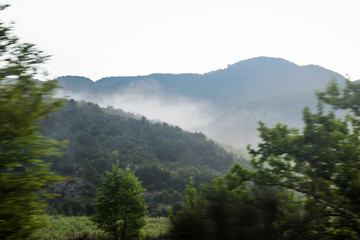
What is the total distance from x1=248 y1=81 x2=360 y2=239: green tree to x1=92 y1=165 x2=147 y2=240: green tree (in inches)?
397

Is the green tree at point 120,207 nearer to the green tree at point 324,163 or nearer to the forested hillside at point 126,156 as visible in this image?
the green tree at point 324,163

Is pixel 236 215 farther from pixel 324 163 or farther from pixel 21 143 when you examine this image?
pixel 21 143

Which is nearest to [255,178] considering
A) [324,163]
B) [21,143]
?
[324,163]

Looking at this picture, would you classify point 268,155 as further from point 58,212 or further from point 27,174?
point 58,212

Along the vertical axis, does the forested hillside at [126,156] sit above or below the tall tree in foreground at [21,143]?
below

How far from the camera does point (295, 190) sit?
21.5ft

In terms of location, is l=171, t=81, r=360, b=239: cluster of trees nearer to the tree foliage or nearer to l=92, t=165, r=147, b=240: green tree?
the tree foliage

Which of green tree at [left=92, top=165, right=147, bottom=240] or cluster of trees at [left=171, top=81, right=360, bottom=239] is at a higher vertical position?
cluster of trees at [left=171, top=81, right=360, bottom=239]

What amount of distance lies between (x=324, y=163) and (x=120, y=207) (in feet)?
38.3

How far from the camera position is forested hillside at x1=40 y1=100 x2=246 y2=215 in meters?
37.1

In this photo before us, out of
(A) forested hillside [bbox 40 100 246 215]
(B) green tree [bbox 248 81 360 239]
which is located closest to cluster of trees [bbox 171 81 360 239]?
(B) green tree [bbox 248 81 360 239]

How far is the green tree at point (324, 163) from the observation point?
5988mm

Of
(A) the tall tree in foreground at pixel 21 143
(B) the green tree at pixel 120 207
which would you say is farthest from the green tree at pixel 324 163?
(B) the green tree at pixel 120 207

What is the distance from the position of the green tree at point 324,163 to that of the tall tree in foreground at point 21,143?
485cm
